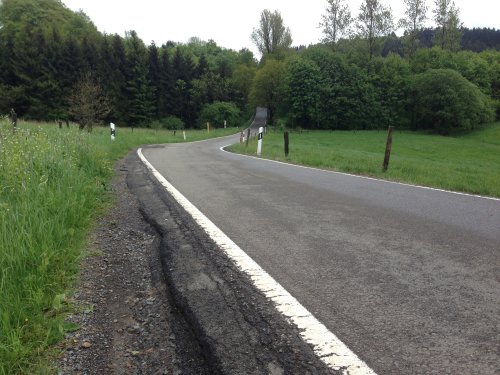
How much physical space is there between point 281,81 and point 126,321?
6477cm

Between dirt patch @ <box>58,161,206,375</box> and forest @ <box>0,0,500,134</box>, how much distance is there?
5185 centimetres

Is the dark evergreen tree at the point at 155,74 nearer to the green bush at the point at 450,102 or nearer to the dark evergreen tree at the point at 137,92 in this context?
the dark evergreen tree at the point at 137,92

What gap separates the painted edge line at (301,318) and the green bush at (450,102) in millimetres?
59812

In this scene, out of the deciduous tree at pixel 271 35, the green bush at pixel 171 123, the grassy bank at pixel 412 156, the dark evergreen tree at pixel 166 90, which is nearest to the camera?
the grassy bank at pixel 412 156

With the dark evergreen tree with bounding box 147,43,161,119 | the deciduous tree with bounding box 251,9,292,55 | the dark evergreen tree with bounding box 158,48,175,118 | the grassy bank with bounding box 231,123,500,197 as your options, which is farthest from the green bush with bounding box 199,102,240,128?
the grassy bank with bounding box 231,123,500,197

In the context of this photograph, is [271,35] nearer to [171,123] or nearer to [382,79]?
[382,79]

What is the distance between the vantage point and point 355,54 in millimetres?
61781

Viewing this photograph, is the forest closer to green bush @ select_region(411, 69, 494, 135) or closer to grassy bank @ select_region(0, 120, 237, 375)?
green bush @ select_region(411, 69, 494, 135)

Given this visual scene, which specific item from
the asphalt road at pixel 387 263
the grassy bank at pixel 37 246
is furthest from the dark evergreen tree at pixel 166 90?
the asphalt road at pixel 387 263

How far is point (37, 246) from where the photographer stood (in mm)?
2906

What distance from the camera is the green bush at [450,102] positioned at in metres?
53.9

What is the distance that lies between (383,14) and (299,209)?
6143cm

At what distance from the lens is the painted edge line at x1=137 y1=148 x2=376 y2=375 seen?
1.76 meters

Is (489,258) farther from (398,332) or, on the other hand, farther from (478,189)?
(478,189)
